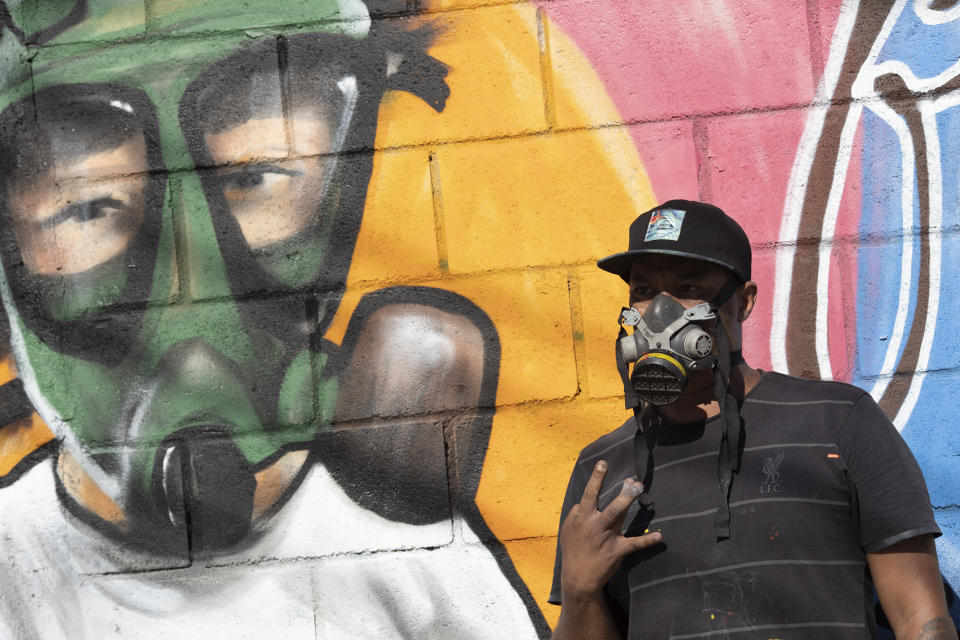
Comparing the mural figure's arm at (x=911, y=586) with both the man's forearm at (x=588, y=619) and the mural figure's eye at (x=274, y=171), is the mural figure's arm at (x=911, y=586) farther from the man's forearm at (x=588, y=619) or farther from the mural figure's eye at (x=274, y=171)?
the mural figure's eye at (x=274, y=171)

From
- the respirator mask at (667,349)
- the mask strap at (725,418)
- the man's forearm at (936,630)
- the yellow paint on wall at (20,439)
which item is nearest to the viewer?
the man's forearm at (936,630)

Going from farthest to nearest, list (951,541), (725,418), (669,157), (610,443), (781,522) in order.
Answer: (669,157) < (951,541) < (610,443) < (725,418) < (781,522)

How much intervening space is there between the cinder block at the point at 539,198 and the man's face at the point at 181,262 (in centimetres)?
32

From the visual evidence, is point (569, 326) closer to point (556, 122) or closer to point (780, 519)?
point (556, 122)

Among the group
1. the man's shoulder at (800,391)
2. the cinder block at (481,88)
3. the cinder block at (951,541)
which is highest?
the cinder block at (481,88)

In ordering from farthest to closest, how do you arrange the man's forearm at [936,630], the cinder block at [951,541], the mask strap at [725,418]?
1. the cinder block at [951,541]
2. the mask strap at [725,418]
3. the man's forearm at [936,630]

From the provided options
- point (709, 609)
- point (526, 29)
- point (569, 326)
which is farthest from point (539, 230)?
point (709, 609)

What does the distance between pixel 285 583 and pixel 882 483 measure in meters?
1.79

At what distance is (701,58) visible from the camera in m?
2.90

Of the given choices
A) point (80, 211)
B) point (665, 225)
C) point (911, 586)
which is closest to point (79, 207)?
point (80, 211)

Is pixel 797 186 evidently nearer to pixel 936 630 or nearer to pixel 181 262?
pixel 936 630

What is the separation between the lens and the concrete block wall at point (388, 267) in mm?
2846

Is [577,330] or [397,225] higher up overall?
[397,225]

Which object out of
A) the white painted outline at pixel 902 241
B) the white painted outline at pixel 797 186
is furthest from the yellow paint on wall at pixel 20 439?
the white painted outline at pixel 902 241
